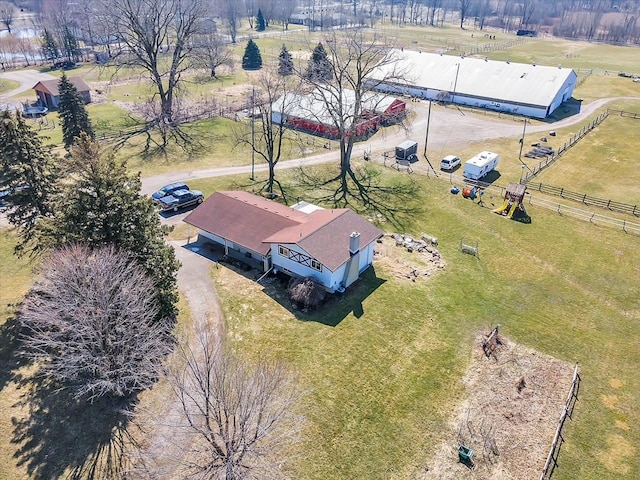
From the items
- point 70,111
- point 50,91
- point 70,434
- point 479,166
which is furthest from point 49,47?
point 70,434

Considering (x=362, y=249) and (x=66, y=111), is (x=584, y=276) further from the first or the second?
(x=66, y=111)

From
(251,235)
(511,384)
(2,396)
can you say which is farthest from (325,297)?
(2,396)

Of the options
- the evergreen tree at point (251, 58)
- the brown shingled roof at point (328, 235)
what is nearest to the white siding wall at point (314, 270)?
the brown shingled roof at point (328, 235)

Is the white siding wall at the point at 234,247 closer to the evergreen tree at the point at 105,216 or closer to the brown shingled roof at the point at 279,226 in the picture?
the brown shingled roof at the point at 279,226

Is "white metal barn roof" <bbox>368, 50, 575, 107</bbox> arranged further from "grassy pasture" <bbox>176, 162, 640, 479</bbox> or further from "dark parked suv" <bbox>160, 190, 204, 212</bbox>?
"dark parked suv" <bbox>160, 190, 204, 212</bbox>

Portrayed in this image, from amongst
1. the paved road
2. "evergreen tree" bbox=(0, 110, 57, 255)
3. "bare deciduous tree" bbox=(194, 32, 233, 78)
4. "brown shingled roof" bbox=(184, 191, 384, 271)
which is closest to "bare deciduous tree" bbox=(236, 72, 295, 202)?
the paved road
